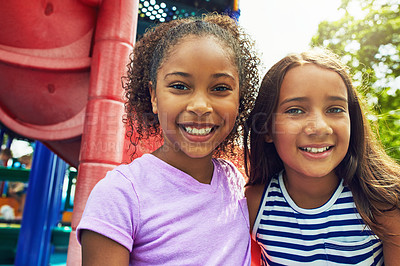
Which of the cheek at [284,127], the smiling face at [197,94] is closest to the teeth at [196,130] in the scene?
the smiling face at [197,94]

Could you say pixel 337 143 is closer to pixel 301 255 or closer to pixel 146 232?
pixel 301 255

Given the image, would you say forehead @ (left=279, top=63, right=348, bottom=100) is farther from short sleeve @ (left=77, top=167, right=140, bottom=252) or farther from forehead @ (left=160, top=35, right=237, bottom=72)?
short sleeve @ (left=77, top=167, right=140, bottom=252)

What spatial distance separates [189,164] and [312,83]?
2.10ft

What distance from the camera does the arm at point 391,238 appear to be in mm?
1238

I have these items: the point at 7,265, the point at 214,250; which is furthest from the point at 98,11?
the point at 7,265

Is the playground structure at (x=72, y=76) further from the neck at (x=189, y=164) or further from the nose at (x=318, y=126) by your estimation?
the nose at (x=318, y=126)

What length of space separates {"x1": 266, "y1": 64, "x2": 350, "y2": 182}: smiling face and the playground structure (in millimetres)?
1238

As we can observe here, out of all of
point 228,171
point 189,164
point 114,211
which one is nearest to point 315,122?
point 228,171

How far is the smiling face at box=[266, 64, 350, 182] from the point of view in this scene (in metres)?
1.33

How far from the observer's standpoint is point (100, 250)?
36.1 inches

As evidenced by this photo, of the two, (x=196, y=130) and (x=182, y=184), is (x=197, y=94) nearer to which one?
(x=196, y=130)

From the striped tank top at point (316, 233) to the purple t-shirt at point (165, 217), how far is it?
8.1 inches

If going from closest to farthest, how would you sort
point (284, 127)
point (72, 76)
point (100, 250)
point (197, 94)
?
point (100, 250) → point (197, 94) → point (284, 127) → point (72, 76)

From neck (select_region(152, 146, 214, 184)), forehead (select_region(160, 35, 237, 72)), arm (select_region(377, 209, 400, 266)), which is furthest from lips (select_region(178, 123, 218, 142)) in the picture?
arm (select_region(377, 209, 400, 266))
